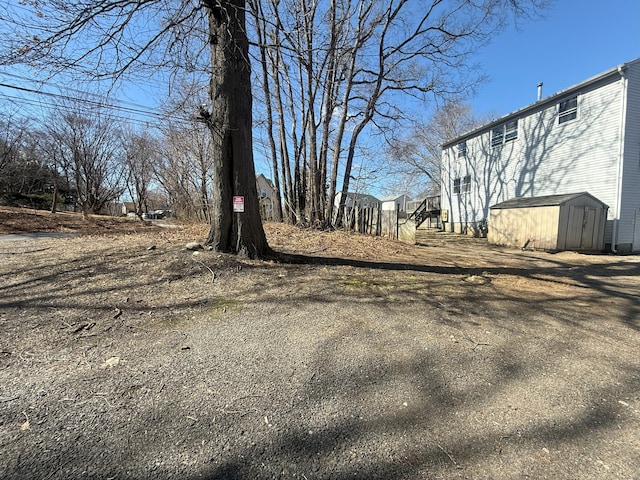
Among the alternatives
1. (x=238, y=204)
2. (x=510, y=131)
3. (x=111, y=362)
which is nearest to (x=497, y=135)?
(x=510, y=131)

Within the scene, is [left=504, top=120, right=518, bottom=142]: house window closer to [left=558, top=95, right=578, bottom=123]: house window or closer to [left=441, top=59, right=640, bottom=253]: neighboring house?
[left=441, top=59, right=640, bottom=253]: neighboring house

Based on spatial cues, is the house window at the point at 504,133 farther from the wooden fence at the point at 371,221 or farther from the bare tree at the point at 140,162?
the bare tree at the point at 140,162

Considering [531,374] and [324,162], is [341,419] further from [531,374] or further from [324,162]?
[324,162]

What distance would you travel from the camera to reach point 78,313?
11.1 feet

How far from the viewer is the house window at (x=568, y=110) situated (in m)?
13.2

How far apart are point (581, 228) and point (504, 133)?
7836 millimetres

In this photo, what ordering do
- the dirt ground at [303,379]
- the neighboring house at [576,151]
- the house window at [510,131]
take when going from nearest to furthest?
the dirt ground at [303,379], the neighboring house at [576,151], the house window at [510,131]

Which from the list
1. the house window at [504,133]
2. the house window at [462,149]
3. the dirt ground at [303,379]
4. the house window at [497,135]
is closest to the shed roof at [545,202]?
the house window at [504,133]

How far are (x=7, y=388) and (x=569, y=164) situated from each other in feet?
59.4

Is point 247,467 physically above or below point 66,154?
below

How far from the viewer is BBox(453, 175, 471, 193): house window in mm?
20453

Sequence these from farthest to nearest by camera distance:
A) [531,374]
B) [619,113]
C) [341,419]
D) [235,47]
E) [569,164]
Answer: [569,164] < [619,113] < [235,47] < [531,374] < [341,419]

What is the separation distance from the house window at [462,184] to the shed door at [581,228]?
28.9 feet

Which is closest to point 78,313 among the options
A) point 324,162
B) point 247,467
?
point 247,467
